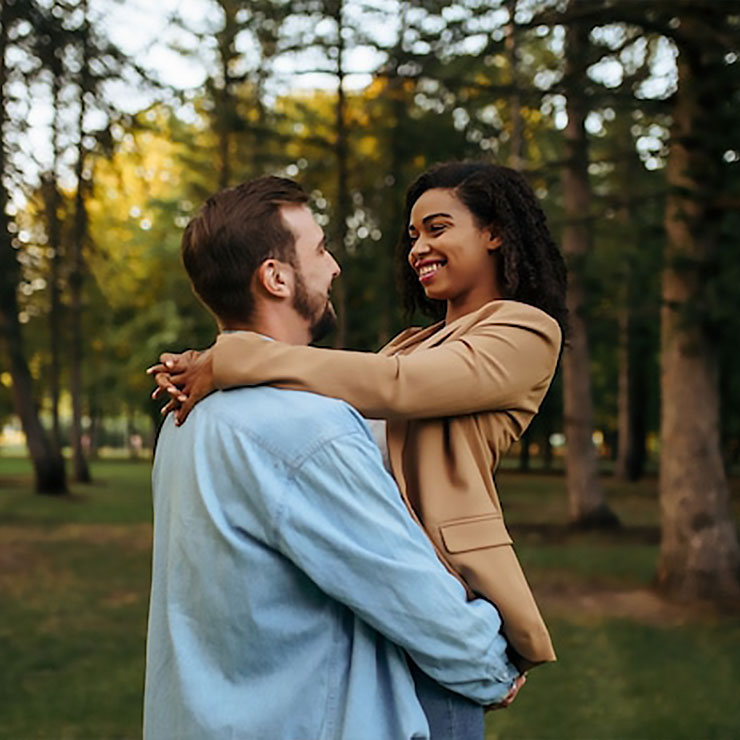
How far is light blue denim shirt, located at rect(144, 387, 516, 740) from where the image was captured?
5.59 ft

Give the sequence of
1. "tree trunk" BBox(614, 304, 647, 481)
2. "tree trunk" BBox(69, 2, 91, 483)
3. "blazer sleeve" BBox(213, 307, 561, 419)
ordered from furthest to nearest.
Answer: "tree trunk" BBox(614, 304, 647, 481) → "tree trunk" BBox(69, 2, 91, 483) → "blazer sleeve" BBox(213, 307, 561, 419)

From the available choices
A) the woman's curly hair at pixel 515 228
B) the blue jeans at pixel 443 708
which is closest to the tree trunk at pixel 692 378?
the woman's curly hair at pixel 515 228

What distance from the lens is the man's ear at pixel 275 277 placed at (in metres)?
1.90

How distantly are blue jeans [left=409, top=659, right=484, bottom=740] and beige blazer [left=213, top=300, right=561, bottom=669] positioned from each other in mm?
139

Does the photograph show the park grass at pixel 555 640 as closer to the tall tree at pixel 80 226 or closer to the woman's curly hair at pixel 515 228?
the woman's curly hair at pixel 515 228

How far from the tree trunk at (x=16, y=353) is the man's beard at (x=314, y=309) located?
877cm

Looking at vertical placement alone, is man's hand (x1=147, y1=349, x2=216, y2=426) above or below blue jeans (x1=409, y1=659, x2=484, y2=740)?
above

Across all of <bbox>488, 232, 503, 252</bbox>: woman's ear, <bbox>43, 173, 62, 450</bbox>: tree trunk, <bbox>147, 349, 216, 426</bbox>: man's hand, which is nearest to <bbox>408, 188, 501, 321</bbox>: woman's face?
<bbox>488, 232, 503, 252</bbox>: woman's ear

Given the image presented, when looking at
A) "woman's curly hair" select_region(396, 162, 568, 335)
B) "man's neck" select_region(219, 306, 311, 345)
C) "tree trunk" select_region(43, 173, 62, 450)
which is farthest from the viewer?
"tree trunk" select_region(43, 173, 62, 450)

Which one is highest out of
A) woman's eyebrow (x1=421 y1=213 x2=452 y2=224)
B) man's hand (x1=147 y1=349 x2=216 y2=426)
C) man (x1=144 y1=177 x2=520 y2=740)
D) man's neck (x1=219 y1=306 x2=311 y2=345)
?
woman's eyebrow (x1=421 y1=213 x2=452 y2=224)

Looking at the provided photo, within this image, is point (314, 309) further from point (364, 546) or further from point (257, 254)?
point (364, 546)

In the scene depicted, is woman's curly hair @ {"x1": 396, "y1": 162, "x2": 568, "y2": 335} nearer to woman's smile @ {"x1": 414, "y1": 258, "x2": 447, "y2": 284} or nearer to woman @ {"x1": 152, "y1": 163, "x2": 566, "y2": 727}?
woman @ {"x1": 152, "y1": 163, "x2": 566, "y2": 727}

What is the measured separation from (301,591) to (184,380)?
17.6 inches

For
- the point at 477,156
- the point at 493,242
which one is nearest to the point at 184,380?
the point at 493,242
